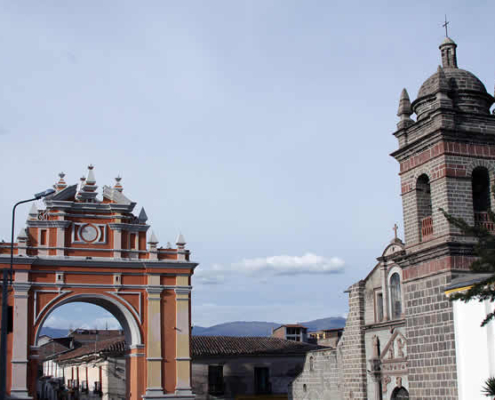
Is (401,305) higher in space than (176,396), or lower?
higher

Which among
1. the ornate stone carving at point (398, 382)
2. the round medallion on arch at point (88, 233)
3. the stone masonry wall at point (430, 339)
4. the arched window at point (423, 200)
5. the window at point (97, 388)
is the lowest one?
the window at point (97, 388)

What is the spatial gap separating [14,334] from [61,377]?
90.3ft

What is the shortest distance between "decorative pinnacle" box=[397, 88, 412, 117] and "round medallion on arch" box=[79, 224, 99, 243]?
1318cm

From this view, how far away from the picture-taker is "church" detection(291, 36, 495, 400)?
19.1 meters

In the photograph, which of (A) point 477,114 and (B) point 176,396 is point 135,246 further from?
(A) point 477,114

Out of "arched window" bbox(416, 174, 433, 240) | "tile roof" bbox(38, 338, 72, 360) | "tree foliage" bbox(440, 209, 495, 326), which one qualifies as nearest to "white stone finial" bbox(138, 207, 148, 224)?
"arched window" bbox(416, 174, 433, 240)

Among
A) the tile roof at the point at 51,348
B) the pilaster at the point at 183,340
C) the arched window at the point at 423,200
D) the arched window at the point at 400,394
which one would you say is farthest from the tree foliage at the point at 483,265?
the tile roof at the point at 51,348

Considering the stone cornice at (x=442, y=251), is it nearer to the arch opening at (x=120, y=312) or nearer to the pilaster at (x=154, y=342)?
the pilaster at (x=154, y=342)

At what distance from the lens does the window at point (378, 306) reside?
88.2 feet

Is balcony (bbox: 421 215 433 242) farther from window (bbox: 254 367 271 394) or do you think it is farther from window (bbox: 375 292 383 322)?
window (bbox: 254 367 271 394)

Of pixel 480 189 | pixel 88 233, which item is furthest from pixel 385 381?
pixel 88 233

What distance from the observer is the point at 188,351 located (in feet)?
97.3

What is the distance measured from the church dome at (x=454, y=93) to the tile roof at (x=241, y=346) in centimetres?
1963

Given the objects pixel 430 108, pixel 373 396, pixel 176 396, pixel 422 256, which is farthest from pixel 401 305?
pixel 176 396
